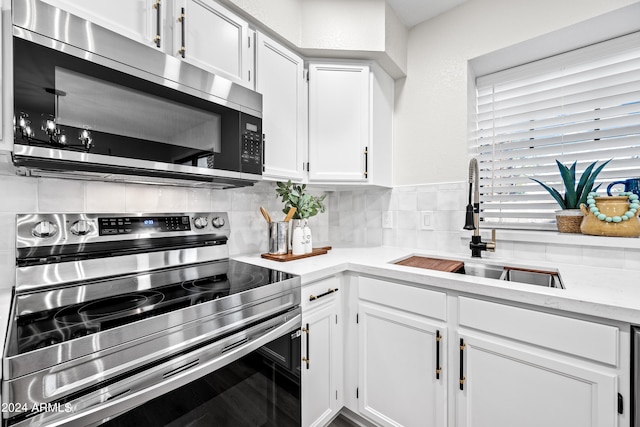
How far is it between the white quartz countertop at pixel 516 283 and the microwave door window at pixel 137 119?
691 mm

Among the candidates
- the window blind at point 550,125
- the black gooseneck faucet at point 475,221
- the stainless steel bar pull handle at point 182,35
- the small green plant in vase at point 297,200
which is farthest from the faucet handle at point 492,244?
the stainless steel bar pull handle at point 182,35

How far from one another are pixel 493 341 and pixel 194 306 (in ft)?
3.71

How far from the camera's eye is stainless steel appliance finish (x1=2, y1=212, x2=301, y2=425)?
2.16 ft

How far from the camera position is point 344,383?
1.60 meters

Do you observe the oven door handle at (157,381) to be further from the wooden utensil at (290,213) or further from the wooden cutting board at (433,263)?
the wooden cutting board at (433,263)

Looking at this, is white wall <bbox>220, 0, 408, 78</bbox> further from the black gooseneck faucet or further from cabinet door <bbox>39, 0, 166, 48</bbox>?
the black gooseneck faucet

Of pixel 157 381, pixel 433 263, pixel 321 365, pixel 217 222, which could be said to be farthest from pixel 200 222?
pixel 433 263

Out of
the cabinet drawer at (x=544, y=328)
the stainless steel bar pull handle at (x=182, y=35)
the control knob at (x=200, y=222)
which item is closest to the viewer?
the cabinet drawer at (x=544, y=328)

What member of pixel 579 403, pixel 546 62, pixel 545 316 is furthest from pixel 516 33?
pixel 579 403

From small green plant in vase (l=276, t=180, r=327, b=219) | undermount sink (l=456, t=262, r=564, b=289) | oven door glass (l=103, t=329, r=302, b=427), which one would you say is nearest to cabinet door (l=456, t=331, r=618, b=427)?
undermount sink (l=456, t=262, r=564, b=289)

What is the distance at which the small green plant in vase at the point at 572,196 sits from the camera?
1519 mm

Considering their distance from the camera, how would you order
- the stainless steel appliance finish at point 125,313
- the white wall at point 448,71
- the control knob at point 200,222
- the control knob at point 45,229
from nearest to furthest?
the stainless steel appliance finish at point 125,313, the control knob at point 45,229, the control knob at point 200,222, the white wall at point 448,71

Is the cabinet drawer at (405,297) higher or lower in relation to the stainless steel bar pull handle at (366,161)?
lower

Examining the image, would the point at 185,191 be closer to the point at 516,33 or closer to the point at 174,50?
the point at 174,50
